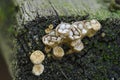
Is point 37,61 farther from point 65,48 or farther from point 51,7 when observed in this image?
point 51,7

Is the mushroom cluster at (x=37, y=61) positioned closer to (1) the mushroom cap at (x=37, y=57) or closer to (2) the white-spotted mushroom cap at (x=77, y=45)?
(1) the mushroom cap at (x=37, y=57)

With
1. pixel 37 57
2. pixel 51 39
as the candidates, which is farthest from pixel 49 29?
pixel 37 57

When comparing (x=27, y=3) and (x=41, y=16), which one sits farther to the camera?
(x=27, y=3)

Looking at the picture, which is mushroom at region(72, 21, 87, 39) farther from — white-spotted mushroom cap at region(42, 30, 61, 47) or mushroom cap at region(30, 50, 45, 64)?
mushroom cap at region(30, 50, 45, 64)

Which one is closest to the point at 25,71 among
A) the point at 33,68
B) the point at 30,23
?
the point at 33,68

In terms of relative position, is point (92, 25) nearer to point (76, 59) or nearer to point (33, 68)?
point (76, 59)

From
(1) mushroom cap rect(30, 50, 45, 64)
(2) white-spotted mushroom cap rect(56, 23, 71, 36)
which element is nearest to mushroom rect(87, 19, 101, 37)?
(2) white-spotted mushroom cap rect(56, 23, 71, 36)
